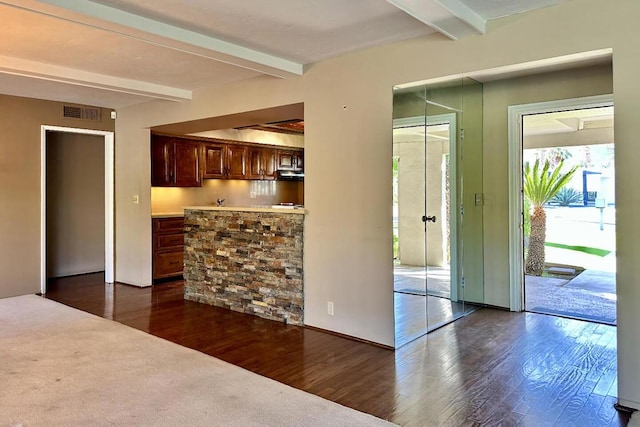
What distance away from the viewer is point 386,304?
12.7 feet

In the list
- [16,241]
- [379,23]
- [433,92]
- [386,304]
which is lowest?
[386,304]

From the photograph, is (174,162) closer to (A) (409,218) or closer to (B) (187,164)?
(B) (187,164)

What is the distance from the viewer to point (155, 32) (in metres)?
3.26

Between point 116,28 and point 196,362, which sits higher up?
point 116,28

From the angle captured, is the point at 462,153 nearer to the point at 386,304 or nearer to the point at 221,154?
the point at 386,304

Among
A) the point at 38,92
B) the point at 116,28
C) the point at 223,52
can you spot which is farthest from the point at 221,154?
the point at 116,28

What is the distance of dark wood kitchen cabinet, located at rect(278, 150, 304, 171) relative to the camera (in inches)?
349

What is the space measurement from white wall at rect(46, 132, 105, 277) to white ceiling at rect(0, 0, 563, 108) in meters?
2.42

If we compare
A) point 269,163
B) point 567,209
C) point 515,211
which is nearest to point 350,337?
point 515,211

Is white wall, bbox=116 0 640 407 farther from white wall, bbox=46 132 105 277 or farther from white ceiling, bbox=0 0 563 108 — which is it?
white wall, bbox=46 132 105 277

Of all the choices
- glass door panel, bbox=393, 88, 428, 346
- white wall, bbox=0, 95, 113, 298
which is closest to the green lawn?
glass door panel, bbox=393, 88, 428, 346

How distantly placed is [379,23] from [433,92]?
1.12 metres

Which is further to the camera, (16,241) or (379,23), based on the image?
(16,241)

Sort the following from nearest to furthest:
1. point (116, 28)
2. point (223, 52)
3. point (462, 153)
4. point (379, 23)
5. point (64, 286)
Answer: point (116, 28) → point (379, 23) → point (223, 52) → point (462, 153) → point (64, 286)
